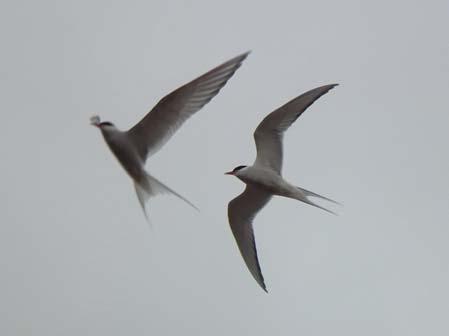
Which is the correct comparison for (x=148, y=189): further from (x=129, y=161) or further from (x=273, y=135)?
(x=273, y=135)

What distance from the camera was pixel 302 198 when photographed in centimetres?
1017

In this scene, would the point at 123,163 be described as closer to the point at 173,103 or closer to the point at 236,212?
the point at 173,103

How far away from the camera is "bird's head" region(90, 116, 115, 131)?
7.96 m

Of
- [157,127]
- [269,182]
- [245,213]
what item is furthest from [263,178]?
[157,127]

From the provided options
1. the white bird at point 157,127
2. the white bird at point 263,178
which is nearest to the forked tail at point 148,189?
the white bird at point 157,127

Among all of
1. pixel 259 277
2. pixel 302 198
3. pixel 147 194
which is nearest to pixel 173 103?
pixel 147 194

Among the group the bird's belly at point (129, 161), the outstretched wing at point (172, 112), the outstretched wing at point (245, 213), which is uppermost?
the outstretched wing at point (172, 112)

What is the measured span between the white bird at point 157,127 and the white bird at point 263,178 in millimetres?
2529

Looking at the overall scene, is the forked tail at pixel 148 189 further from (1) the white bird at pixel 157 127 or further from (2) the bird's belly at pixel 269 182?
(2) the bird's belly at pixel 269 182

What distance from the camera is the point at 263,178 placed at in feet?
35.4

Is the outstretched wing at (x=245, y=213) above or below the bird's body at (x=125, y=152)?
below

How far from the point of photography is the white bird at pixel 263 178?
10.6m

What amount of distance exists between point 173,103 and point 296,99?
9.76 feet

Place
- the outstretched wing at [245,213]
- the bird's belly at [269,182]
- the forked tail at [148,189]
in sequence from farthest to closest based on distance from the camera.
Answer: the outstretched wing at [245,213] → the bird's belly at [269,182] → the forked tail at [148,189]
